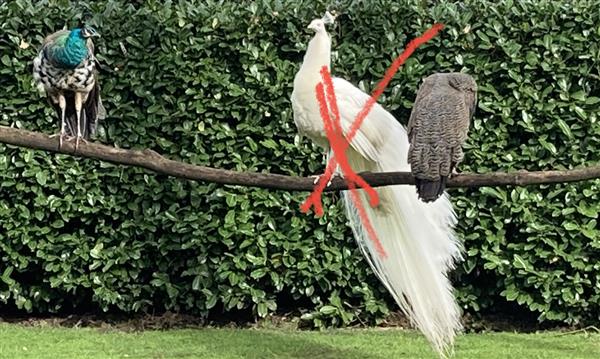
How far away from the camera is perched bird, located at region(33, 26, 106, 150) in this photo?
5023mm

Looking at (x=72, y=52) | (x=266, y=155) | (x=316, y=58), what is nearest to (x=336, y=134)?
(x=316, y=58)

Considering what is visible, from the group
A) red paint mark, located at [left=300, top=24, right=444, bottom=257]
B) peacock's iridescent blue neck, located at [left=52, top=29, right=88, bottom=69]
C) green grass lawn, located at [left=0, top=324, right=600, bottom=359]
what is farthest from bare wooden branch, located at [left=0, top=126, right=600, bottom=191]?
→ green grass lawn, located at [left=0, top=324, right=600, bottom=359]

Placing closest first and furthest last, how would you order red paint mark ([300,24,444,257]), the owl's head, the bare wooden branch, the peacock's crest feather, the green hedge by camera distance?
the bare wooden branch → red paint mark ([300,24,444,257]) → the owl's head → the peacock's crest feather → the green hedge

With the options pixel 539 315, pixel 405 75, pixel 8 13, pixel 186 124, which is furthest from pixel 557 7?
pixel 8 13

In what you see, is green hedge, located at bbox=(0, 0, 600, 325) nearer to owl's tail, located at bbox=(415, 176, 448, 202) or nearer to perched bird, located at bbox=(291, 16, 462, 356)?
perched bird, located at bbox=(291, 16, 462, 356)

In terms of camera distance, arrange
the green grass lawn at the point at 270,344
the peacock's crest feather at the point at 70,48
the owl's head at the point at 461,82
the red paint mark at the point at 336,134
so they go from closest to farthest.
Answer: the red paint mark at the point at 336,134, the owl's head at the point at 461,82, the peacock's crest feather at the point at 70,48, the green grass lawn at the point at 270,344

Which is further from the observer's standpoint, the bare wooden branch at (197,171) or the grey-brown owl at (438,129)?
the bare wooden branch at (197,171)

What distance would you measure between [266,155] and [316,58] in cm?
186

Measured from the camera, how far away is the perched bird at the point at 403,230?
517cm

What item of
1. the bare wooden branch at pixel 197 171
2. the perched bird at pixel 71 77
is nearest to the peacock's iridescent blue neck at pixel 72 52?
the perched bird at pixel 71 77

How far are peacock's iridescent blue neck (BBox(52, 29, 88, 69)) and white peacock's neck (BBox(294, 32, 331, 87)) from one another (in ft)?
3.51

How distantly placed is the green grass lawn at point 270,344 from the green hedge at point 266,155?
0.18m

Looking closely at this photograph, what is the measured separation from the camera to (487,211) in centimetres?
654

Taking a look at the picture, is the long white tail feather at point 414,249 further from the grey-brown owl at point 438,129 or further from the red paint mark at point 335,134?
the grey-brown owl at point 438,129
